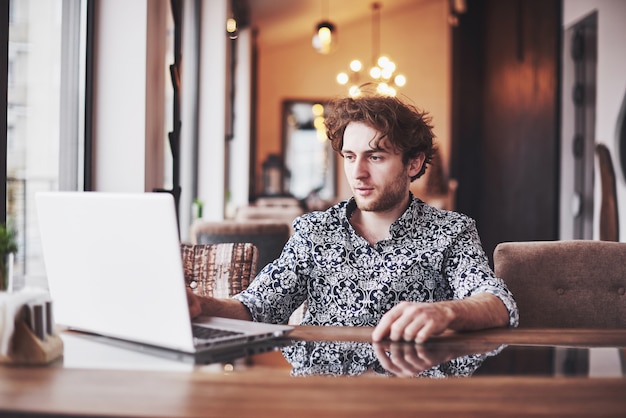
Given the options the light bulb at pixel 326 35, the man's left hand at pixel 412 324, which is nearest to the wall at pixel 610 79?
the light bulb at pixel 326 35

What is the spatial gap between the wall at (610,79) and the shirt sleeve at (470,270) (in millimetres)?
3339

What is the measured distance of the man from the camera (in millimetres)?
1884

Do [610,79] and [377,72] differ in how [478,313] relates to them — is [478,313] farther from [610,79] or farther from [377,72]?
[377,72]

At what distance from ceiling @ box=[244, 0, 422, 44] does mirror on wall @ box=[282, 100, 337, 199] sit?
3.85 feet

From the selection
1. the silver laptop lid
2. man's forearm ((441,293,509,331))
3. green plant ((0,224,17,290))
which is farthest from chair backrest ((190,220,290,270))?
green plant ((0,224,17,290))

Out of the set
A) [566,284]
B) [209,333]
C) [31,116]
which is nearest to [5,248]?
[209,333]

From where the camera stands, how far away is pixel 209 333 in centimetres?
138

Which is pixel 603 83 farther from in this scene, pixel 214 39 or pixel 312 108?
pixel 312 108

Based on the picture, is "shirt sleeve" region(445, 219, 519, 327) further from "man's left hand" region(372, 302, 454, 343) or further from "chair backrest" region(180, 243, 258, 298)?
"chair backrest" region(180, 243, 258, 298)

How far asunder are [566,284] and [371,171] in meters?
0.67

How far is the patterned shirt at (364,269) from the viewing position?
6.17 ft

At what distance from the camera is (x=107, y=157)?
270 centimetres

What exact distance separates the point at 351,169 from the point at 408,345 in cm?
72

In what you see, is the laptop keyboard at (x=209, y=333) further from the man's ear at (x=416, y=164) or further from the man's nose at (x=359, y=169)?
the man's ear at (x=416, y=164)
